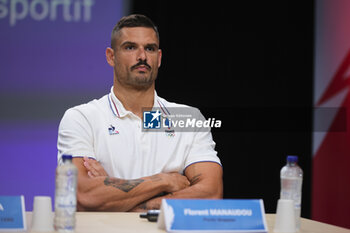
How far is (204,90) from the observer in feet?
14.1

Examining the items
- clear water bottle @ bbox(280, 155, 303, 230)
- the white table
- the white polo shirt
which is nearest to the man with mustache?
the white polo shirt

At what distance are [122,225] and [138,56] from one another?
169cm

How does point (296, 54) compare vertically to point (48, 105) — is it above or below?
above

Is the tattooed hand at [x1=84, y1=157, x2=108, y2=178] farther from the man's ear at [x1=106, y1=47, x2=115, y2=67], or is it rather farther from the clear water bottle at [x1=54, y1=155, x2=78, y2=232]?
the clear water bottle at [x1=54, y1=155, x2=78, y2=232]

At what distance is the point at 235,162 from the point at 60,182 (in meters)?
2.69

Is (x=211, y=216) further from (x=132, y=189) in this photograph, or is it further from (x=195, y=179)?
(x=195, y=179)

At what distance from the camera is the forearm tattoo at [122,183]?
2.95 m

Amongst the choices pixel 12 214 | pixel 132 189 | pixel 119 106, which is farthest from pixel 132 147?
pixel 12 214

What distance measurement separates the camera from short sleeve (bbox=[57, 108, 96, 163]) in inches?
122

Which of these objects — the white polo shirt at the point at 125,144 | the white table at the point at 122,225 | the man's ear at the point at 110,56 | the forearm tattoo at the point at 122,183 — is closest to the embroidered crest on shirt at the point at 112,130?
the white polo shirt at the point at 125,144

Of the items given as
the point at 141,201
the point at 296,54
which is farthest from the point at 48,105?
the point at 296,54

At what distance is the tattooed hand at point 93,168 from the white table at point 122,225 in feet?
2.47

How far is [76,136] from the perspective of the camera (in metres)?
3.14

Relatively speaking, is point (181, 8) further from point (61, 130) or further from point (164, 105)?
point (61, 130)
